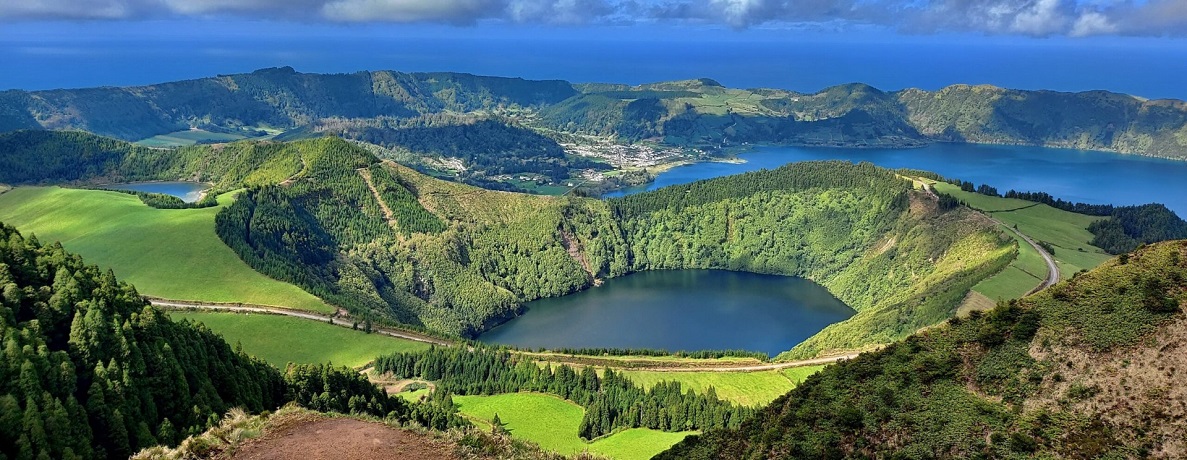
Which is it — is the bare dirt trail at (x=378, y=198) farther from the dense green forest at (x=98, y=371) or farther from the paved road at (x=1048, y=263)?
the paved road at (x=1048, y=263)

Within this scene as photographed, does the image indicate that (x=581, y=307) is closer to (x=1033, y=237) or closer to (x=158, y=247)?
(x=158, y=247)

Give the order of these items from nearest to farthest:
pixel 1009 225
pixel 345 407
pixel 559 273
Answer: pixel 345 407 → pixel 1009 225 → pixel 559 273

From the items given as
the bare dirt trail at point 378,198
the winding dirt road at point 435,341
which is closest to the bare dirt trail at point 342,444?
the winding dirt road at point 435,341

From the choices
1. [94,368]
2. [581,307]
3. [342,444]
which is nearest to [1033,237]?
[581,307]

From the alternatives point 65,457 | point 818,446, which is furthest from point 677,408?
point 65,457

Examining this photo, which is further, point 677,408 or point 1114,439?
point 677,408

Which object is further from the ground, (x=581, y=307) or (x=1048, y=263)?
(x=1048, y=263)

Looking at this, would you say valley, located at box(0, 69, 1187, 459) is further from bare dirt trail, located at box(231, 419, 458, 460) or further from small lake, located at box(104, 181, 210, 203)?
bare dirt trail, located at box(231, 419, 458, 460)

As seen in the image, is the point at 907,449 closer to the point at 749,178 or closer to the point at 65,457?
the point at 65,457
